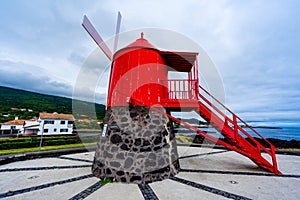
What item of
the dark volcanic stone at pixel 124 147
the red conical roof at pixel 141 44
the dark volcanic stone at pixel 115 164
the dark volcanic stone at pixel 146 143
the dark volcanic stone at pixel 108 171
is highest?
the red conical roof at pixel 141 44

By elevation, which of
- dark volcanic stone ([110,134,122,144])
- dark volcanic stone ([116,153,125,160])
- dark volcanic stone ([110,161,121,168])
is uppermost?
dark volcanic stone ([110,134,122,144])

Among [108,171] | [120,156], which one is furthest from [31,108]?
[120,156]

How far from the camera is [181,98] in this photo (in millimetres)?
6301

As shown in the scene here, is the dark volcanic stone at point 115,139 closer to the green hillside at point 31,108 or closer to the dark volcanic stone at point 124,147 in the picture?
the dark volcanic stone at point 124,147

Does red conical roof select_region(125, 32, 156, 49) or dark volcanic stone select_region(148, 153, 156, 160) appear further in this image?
red conical roof select_region(125, 32, 156, 49)

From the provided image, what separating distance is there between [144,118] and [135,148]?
1149 millimetres

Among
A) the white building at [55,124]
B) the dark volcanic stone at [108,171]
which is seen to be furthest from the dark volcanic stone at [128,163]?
the white building at [55,124]

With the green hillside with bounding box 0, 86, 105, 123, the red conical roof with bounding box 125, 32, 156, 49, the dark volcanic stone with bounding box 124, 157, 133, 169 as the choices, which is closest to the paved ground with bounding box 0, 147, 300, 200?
the dark volcanic stone with bounding box 124, 157, 133, 169

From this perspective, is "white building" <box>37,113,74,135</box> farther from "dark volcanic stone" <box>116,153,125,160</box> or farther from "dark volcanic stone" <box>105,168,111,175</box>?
"dark volcanic stone" <box>116,153,125,160</box>

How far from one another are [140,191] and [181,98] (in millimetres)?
3676

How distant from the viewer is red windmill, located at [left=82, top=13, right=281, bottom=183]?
552cm

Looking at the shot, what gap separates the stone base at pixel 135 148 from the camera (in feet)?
17.8

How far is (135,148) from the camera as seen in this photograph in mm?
5523

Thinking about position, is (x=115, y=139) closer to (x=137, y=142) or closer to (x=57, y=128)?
(x=137, y=142)
